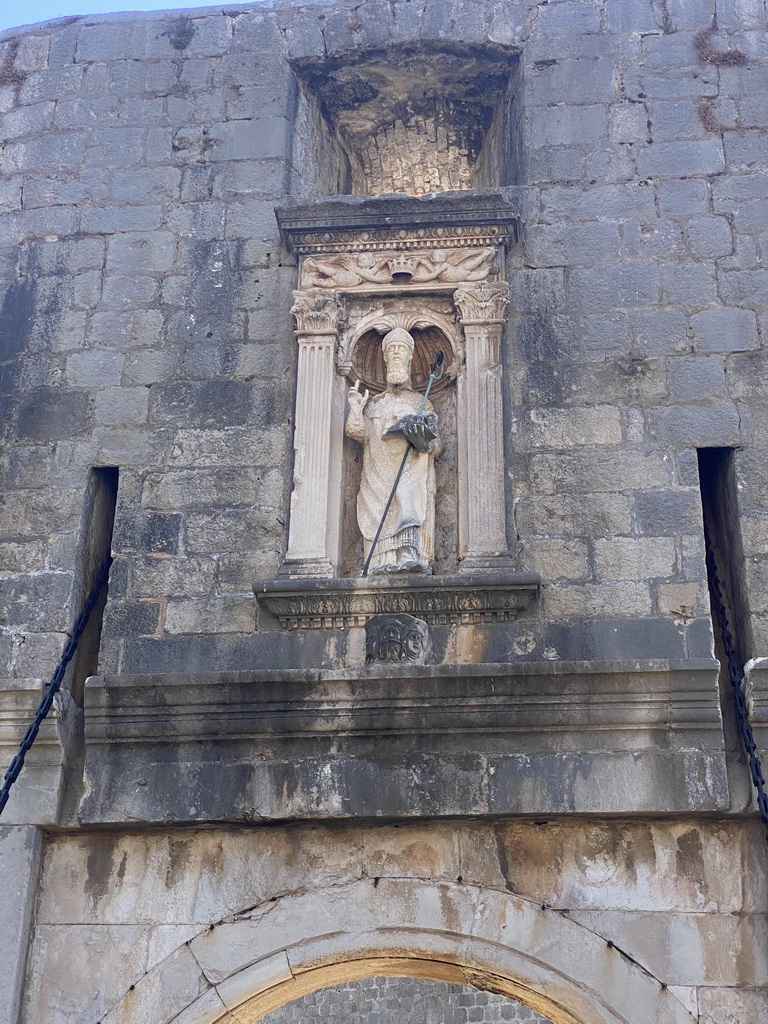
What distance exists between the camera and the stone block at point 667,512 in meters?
6.83

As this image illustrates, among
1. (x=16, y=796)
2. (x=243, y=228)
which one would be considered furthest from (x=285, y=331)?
(x=16, y=796)

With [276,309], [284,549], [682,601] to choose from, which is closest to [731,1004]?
[682,601]

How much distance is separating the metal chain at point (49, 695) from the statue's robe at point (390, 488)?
1351 mm

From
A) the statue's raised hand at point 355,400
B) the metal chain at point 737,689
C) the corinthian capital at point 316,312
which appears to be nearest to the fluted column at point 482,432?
the statue's raised hand at point 355,400

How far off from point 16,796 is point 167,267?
116 inches

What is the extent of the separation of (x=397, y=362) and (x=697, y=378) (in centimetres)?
150

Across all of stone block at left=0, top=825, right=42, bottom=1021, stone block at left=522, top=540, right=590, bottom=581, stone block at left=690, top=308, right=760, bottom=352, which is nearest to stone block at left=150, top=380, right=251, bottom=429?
stone block at left=522, top=540, right=590, bottom=581

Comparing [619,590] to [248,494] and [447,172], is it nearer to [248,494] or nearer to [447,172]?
[248,494]

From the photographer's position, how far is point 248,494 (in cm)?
713

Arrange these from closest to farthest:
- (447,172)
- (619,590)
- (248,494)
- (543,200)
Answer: (619,590)
(248,494)
(543,200)
(447,172)

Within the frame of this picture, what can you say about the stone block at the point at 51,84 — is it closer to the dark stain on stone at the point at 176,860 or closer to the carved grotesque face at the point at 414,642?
the carved grotesque face at the point at 414,642

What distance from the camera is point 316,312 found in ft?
24.6

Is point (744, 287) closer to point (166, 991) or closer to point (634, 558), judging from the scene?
point (634, 558)

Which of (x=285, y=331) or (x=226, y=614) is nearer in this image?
(x=226, y=614)
